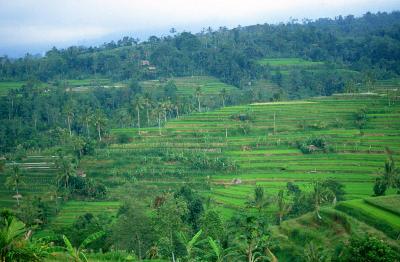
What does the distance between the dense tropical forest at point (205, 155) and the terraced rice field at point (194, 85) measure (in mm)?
376

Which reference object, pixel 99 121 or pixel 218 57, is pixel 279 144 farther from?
pixel 218 57

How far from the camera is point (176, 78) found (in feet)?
291

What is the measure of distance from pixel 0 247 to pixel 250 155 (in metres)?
35.8

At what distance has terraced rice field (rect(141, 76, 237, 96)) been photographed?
7775 centimetres

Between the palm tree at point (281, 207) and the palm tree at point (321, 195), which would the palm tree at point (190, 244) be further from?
the palm tree at point (321, 195)

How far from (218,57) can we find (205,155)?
160 feet

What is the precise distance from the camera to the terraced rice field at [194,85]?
255ft

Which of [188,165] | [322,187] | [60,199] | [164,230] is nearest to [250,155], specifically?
[188,165]

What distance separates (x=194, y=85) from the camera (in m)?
82.4

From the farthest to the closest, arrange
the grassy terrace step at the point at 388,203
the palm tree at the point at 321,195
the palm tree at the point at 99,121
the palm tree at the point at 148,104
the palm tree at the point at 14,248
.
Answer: the palm tree at the point at 148,104
the palm tree at the point at 99,121
the palm tree at the point at 321,195
the grassy terrace step at the point at 388,203
the palm tree at the point at 14,248

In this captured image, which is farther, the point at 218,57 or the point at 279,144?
the point at 218,57

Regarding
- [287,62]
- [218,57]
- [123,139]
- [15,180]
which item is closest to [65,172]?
[15,180]

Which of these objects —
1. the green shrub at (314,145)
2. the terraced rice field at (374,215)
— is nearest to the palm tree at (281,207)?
the terraced rice field at (374,215)

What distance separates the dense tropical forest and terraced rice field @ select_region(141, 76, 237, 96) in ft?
1.23
